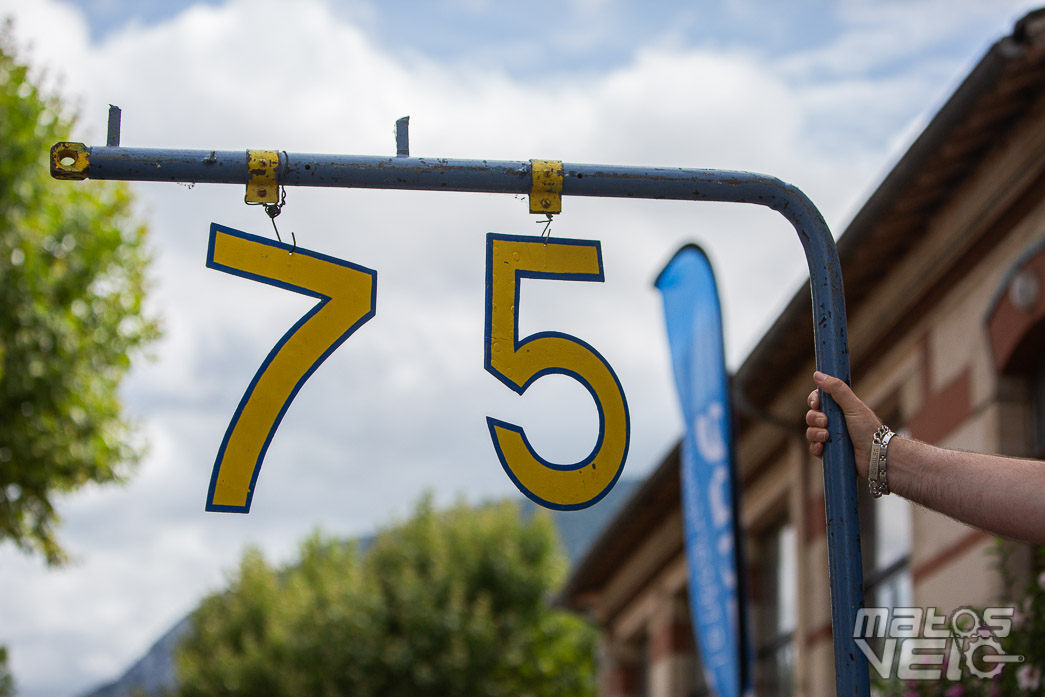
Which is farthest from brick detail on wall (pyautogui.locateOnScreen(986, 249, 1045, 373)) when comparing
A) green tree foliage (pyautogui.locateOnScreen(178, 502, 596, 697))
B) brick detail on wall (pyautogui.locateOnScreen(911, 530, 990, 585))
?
green tree foliage (pyautogui.locateOnScreen(178, 502, 596, 697))

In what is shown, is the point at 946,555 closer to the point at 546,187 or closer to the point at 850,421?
the point at 850,421

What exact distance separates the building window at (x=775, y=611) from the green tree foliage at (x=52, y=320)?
9.43 meters

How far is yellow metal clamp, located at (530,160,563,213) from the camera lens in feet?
10.4

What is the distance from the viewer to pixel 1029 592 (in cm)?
553

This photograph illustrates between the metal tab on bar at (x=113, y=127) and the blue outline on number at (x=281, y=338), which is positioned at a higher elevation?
the metal tab on bar at (x=113, y=127)

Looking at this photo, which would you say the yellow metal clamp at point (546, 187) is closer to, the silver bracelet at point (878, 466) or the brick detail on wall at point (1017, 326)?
the silver bracelet at point (878, 466)

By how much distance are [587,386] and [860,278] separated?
21.4ft

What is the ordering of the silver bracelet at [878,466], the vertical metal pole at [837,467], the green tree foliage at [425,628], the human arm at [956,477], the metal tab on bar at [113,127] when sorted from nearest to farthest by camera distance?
the human arm at [956,477], the vertical metal pole at [837,467], the silver bracelet at [878,466], the metal tab on bar at [113,127], the green tree foliage at [425,628]

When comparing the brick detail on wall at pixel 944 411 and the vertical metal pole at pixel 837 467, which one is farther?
the brick detail on wall at pixel 944 411

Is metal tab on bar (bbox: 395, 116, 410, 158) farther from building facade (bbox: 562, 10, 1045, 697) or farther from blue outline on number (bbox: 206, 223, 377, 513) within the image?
building facade (bbox: 562, 10, 1045, 697)

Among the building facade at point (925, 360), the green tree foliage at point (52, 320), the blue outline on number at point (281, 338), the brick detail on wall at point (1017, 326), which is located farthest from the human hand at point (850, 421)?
the green tree foliage at point (52, 320)

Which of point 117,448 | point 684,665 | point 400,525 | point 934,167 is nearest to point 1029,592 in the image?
point 934,167

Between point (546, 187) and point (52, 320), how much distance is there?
13.3 metres

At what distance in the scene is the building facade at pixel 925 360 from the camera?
7082 mm
